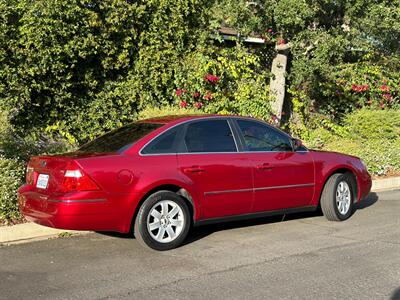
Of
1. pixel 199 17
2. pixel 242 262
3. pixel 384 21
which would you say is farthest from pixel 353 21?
pixel 242 262

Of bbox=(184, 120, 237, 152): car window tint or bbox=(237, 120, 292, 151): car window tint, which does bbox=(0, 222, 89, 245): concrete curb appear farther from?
bbox=(237, 120, 292, 151): car window tint

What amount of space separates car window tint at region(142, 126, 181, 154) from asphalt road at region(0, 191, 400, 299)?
1.15 meters

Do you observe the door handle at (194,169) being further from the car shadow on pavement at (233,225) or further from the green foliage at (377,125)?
the green foliage at (377,125)

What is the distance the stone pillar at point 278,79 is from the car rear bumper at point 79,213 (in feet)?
27.3

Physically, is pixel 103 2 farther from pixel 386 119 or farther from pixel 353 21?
pixel 386 119

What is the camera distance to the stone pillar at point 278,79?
13562mm

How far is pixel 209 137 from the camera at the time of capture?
6648 millimetres

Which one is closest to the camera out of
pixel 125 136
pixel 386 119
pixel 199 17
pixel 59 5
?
pixel 125 136

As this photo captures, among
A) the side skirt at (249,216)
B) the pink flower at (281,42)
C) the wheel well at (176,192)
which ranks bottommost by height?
the side skirt at (249,216)

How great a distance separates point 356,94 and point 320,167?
862 centimetres

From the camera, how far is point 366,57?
15.0m

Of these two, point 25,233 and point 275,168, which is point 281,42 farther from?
point 25,233

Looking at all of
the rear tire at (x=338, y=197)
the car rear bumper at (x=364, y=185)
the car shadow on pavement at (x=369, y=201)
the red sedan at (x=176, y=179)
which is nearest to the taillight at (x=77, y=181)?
the red sedan at (x=176, y=179)

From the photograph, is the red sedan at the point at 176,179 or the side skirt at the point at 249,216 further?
the side skirt at the point at 249,216
